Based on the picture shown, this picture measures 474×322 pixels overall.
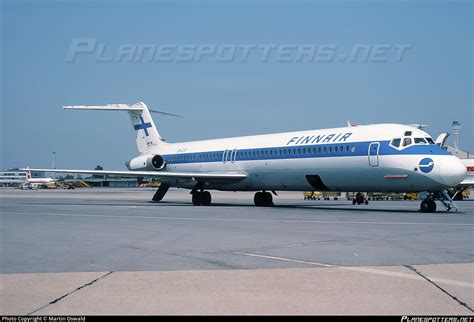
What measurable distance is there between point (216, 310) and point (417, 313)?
6.35ft

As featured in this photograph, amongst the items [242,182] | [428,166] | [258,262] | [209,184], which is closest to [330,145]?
[428,166]

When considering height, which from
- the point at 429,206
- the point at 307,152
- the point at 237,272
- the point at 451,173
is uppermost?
the point at 307,152

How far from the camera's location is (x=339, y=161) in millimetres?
25516

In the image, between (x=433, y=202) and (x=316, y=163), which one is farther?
(x=316, y=163)

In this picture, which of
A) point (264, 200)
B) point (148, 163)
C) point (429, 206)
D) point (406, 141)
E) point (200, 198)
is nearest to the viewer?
point (429, 206)

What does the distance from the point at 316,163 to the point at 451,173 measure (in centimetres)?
640

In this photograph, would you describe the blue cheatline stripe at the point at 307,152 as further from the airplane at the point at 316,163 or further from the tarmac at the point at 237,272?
the tarmac at the point at 237,272

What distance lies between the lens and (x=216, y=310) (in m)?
5.92

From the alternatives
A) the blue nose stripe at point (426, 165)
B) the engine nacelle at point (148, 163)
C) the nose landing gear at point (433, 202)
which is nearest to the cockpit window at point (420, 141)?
the blue nose stripe at point (426, 165)

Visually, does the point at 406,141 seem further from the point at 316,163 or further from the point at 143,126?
the point at 143,126

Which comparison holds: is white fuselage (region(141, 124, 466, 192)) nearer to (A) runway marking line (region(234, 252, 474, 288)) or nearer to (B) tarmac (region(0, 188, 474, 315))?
(B) tarmac (region(0, 188, 474, 315))

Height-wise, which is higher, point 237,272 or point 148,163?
point 148,163

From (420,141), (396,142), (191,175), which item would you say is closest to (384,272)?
(396,142)

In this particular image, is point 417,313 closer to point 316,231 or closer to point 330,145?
point 316,231
